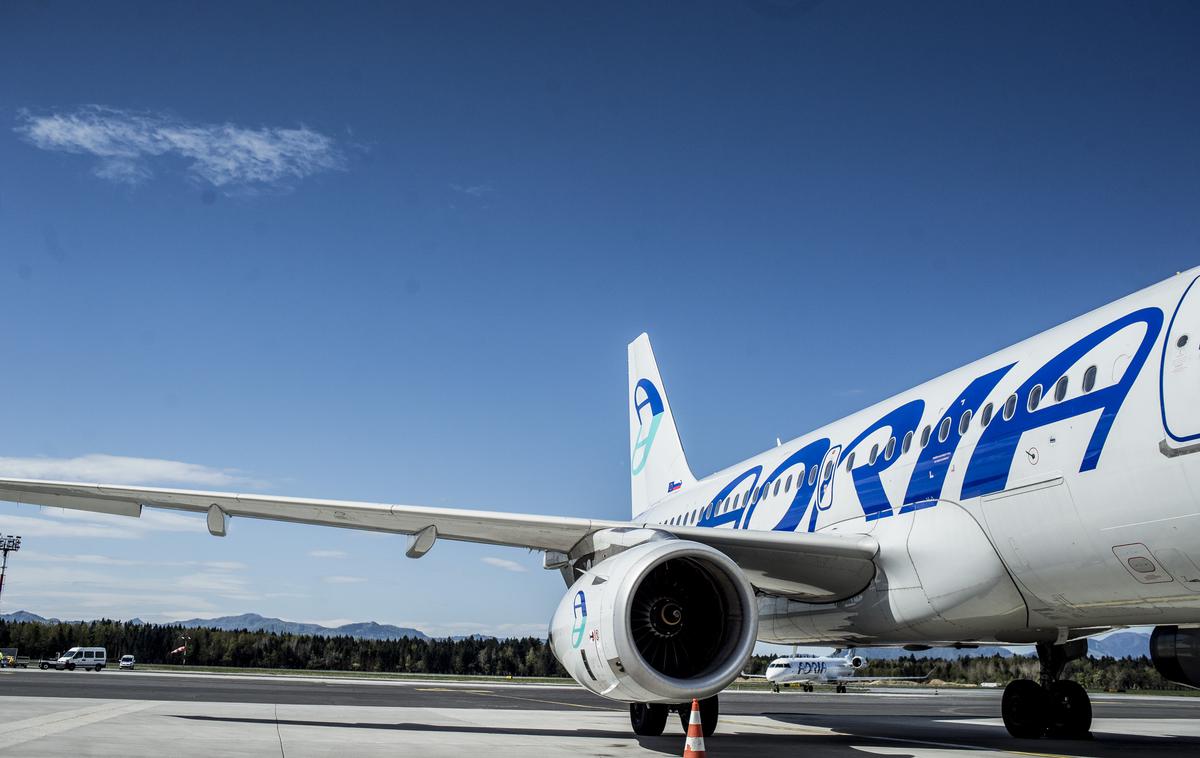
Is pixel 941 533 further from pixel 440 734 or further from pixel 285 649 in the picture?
pixel 285 649

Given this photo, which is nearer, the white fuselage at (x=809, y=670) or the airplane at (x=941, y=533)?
the airplane at (x=941, y=533)

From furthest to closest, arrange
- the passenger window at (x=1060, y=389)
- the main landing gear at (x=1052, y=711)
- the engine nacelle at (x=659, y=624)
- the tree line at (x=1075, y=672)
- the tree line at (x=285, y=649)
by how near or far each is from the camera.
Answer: the tree line at (x=285, y=649), the tree line at (x=1075, y=672), the main landing gear at (x=1052, y=711), the engine nacelle at (x=659, y=624), the passenger window at (x=1060, y=389)

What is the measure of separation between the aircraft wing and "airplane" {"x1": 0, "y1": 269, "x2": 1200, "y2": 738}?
33 mm

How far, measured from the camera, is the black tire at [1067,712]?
40.2 feet

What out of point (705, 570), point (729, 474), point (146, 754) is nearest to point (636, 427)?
point (729, 474)

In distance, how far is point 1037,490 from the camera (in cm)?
795

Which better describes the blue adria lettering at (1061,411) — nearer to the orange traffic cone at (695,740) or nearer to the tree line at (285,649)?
the orange traffic cone at (695,740)

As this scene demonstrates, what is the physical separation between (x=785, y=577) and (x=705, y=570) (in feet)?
6.05

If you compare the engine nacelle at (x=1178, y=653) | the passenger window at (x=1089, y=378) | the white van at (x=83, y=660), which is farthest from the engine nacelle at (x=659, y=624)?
the white van at (x=83, y=660)

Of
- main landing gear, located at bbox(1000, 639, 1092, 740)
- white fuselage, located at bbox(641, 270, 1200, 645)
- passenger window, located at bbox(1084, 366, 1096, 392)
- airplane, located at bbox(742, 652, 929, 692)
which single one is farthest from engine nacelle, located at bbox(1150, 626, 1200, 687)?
airplane, located at bbox(742, 652, 929, 692)

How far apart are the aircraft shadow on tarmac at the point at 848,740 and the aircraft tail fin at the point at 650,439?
6968 millimetres

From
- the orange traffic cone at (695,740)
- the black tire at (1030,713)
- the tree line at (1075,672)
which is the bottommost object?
the tree line at (1075,672)

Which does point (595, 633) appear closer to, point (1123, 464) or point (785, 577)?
point (785, 577)

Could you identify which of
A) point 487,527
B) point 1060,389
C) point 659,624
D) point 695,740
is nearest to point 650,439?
point 487,527
